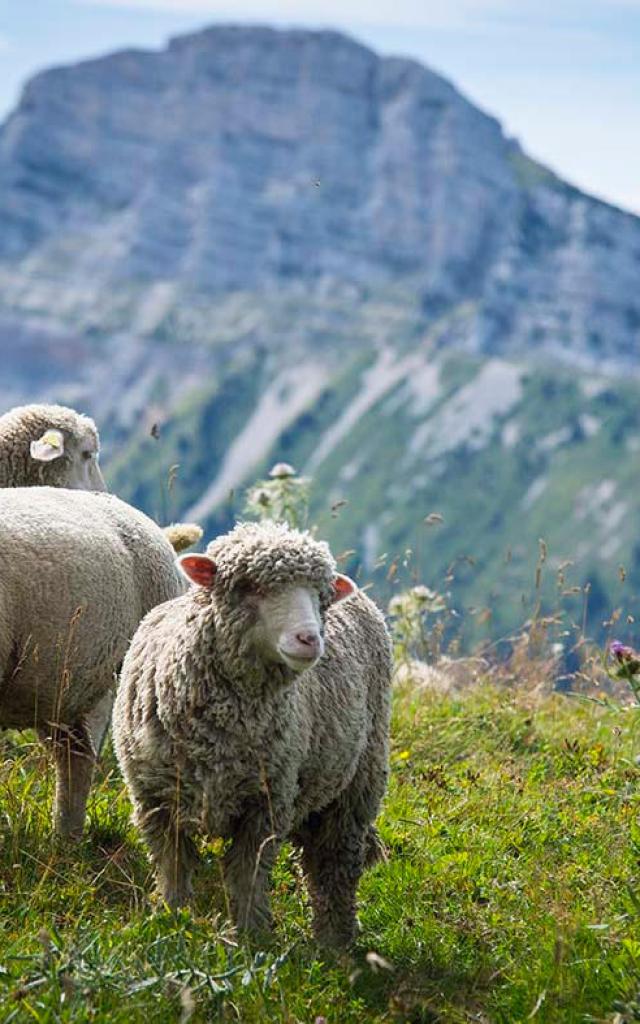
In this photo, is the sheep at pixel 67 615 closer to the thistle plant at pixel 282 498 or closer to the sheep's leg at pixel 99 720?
the sheep's leg at pixel 99 720

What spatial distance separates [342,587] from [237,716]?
2.19 feet

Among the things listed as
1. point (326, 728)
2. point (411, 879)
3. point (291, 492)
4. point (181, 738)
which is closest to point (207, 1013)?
point (181, 738)

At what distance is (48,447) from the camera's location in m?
7.98

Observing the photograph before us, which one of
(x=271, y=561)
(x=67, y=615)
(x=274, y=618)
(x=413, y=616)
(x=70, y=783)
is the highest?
(x=271, y=561)

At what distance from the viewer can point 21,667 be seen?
6.11 m

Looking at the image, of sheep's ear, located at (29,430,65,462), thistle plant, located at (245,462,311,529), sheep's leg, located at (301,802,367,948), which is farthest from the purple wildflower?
thistle plant, located at (245,462,311,529)

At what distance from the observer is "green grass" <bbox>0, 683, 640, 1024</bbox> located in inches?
172

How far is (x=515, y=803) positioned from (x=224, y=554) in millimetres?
2712

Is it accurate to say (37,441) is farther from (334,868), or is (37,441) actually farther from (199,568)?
(334,868)

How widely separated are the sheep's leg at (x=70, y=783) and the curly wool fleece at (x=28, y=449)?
2.19m

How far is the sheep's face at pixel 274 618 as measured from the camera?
4805 millimetres

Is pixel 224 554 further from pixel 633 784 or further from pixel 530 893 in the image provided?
pixel 633 784

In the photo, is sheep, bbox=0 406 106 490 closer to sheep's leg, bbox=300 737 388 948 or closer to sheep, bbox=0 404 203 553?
sheep, bbox=0 404 203 553

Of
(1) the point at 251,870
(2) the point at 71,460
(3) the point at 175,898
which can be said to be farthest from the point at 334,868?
(2) the point at 71,460
